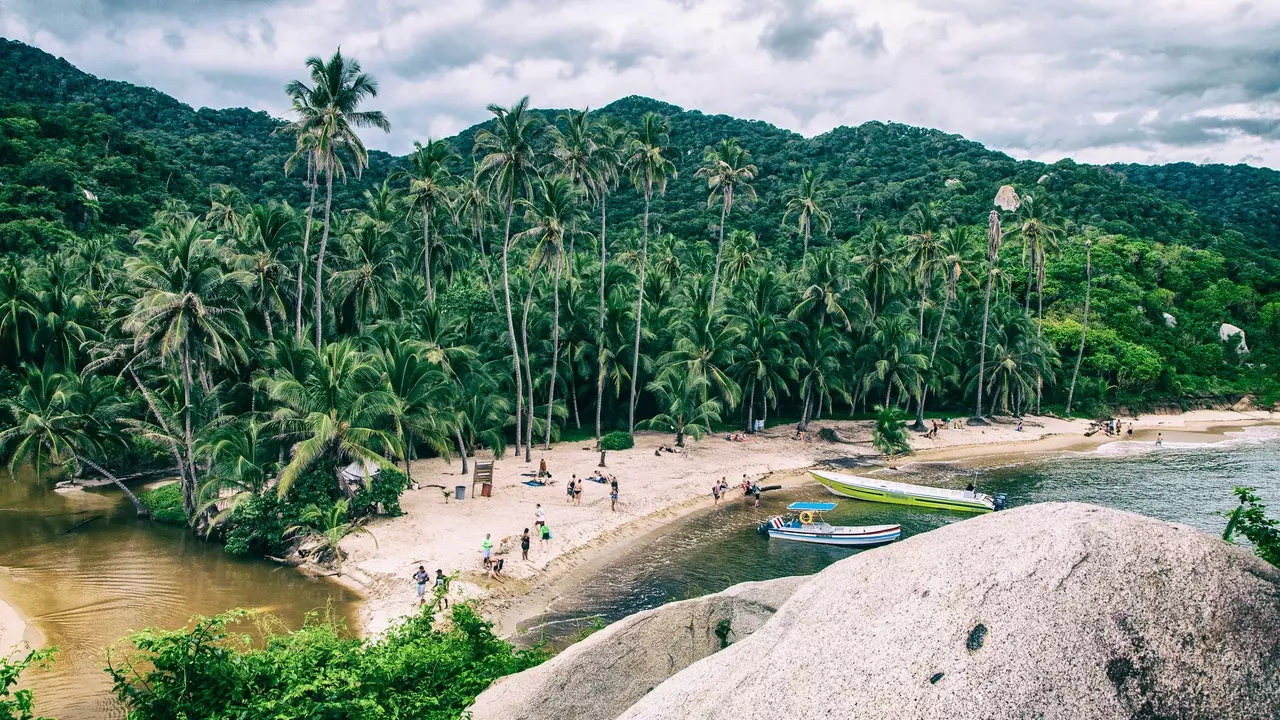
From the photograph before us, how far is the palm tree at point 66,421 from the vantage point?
103 feet

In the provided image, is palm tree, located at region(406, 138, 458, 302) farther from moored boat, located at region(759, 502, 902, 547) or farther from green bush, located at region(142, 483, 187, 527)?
moored boat, located at region(759, 502, 902, 547)

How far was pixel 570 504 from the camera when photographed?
33.7 m

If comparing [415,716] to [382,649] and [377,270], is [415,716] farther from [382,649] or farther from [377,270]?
[377,270]

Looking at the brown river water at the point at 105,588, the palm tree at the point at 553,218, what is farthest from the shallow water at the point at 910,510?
the palm tree at the point at 553,218

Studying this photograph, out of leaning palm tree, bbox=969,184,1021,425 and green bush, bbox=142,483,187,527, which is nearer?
green bush, bbox=142,483,187,527

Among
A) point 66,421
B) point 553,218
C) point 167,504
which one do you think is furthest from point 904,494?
point 66,421

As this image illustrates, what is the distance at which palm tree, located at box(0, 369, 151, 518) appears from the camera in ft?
103

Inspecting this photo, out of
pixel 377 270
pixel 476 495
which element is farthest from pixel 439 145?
pixel 476 495

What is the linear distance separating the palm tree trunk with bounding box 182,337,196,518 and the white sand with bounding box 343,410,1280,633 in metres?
8.11

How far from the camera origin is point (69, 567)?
25.8m

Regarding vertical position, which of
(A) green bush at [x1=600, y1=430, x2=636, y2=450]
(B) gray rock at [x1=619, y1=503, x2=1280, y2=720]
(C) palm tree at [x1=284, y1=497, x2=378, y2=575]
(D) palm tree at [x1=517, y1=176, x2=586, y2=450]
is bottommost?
(C) palm tree at [x1=284, y1=497, x2=378, y2=575]

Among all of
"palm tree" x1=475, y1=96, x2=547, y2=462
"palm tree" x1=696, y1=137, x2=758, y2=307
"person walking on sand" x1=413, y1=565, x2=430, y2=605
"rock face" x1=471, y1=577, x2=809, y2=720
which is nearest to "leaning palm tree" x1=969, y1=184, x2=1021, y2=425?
"palm tree" x1=696, y1=137, x2=758, y2=307

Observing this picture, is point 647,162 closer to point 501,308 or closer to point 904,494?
point 501,308

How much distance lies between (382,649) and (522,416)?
33.8 metres
